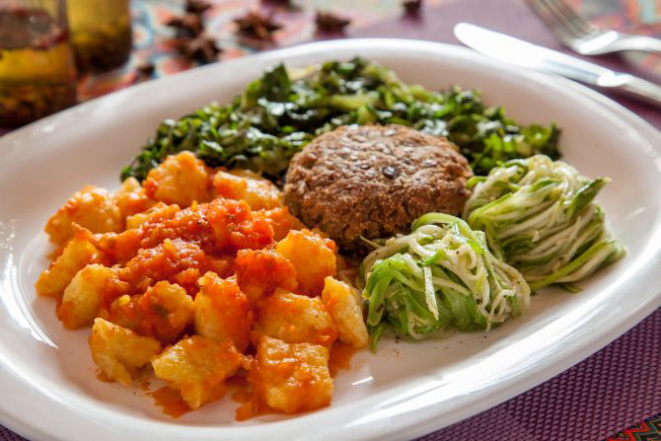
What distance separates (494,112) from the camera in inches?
190

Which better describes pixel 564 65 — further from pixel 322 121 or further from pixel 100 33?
pixel 100 33

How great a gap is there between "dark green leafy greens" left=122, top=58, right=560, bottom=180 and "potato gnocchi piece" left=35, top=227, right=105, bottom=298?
96cm

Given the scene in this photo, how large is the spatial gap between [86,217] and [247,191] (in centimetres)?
78

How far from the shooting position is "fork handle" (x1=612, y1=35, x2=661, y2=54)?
562 cm

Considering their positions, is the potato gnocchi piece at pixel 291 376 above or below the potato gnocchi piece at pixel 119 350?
above

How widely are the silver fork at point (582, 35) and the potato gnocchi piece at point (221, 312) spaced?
12.3 feet

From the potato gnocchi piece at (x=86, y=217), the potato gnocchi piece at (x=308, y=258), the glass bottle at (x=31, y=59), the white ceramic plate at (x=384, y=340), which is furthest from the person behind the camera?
the glass bottle at (x=31, y=59)

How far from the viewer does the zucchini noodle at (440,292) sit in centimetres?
340

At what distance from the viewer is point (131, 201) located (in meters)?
4.01

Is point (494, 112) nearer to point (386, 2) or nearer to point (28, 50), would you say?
point (386, 2)

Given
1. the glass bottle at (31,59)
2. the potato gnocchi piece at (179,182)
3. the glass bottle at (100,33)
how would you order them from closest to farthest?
the potato gnocchi piece at (179,182) → the glass bottle at (31,59) → the glass bottle at (100,33)

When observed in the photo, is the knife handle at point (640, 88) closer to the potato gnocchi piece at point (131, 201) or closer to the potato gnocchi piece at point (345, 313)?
the potato gnocchi piece at point (345, 313)

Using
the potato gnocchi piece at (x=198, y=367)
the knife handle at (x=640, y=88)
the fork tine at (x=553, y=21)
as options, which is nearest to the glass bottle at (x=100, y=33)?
the fork tine at (x=553, y=21)

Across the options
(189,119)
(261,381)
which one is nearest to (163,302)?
(261,381)
